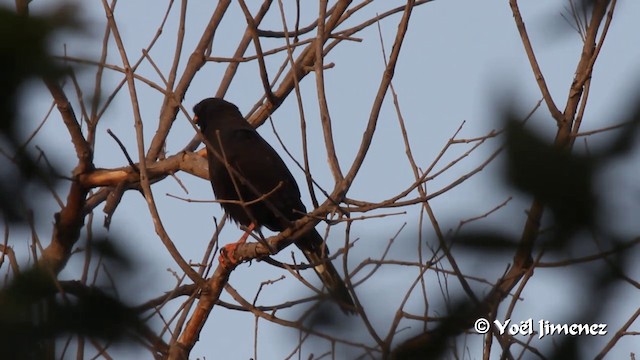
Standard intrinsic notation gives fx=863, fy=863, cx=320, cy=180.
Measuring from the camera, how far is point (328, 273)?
8.95 ft

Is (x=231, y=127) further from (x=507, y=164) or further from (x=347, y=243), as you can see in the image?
(x=507, y=164)

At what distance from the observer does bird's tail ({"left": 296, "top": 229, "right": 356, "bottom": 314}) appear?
163 cm

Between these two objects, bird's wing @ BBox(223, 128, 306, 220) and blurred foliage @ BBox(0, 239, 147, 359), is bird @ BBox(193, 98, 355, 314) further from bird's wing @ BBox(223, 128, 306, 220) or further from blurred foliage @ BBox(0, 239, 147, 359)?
blurred foliage @ BBox(0, 239, 147, 359)

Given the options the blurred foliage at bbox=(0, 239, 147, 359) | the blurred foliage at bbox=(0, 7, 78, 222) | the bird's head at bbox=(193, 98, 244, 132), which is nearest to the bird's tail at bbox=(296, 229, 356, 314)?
the blurred foliage at bbox=(0, 239, 147, 359)

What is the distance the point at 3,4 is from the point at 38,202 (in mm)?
261

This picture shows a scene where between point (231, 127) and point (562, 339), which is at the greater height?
point (231, 127)

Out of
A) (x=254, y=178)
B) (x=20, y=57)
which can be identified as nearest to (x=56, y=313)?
(x=20, y=57)

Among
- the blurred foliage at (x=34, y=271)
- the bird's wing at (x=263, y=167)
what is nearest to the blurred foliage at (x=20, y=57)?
the blurred foliage at (x=34, y=271)

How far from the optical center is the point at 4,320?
101 centimetres

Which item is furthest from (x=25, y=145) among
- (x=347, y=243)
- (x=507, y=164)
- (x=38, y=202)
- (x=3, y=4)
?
(x=347, y=243)

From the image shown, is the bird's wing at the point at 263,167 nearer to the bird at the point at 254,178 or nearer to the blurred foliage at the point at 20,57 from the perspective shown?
the bird at the point at 254,178
